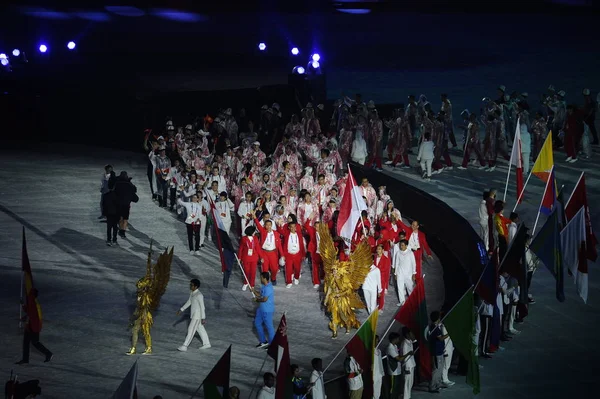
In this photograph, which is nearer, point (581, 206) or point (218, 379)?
point (218, 379)

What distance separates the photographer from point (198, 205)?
77.0 ft

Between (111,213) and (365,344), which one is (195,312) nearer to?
(365,344)

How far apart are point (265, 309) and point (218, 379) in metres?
5.15

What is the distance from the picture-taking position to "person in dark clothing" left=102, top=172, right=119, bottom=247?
78.3 feet

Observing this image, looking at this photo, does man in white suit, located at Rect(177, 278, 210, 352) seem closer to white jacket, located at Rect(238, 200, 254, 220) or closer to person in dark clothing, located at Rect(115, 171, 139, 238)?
white jacket, located at Rect(238, 200, 254, 220)

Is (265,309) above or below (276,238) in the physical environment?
below

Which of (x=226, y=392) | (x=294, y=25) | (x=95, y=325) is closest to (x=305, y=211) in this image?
(x=95, y=325)

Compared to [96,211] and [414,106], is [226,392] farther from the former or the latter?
[414,106]

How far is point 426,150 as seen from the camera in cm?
2805

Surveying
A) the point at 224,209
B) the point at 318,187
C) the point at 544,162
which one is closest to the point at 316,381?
the point at 544,162

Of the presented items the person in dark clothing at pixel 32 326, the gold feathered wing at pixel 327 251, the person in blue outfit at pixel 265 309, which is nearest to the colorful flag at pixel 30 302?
the person in dark clothing at pixel 32 326

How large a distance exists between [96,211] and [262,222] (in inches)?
236

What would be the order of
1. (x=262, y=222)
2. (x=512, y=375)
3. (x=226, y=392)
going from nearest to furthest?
(x=226, y=392), (x=512, y=375), (x=262, y=222)

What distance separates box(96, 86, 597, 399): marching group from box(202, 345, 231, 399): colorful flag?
65.7 inches
